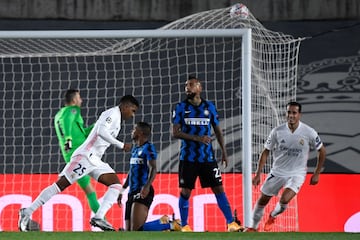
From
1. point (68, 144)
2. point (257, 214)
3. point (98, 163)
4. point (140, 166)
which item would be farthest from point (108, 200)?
point (257, 214)

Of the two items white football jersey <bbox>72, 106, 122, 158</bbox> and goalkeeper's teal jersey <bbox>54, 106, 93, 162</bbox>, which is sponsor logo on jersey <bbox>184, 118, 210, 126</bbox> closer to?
white football jersey <bbox>72, 106, 122, 158</bbox>

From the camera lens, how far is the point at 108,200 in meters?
10.3

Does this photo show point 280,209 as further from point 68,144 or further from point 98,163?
point 68,144

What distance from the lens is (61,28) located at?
13234 millimetres

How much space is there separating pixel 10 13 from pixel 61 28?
124 centimetres

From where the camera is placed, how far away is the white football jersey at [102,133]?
33.5 ft

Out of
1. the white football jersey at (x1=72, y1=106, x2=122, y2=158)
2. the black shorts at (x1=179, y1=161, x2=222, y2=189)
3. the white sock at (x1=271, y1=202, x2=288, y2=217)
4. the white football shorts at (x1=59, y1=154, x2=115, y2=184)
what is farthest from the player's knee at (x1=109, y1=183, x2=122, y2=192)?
the white sock at (x1=271, y1=202, x2=288, y2=217)

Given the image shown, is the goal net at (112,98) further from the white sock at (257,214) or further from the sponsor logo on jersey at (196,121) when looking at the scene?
the sponsor logo on jersey at (196,121)

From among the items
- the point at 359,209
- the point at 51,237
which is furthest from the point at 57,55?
the point at 51,237

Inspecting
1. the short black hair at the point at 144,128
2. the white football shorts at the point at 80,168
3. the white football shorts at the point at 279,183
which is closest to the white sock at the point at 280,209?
the white football shorts at the point at 279,183

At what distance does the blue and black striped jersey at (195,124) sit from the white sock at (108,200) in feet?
2.36

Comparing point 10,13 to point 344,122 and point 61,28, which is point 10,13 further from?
point 344,122

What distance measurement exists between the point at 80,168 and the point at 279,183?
2.08 m

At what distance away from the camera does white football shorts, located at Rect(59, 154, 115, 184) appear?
10.3m
